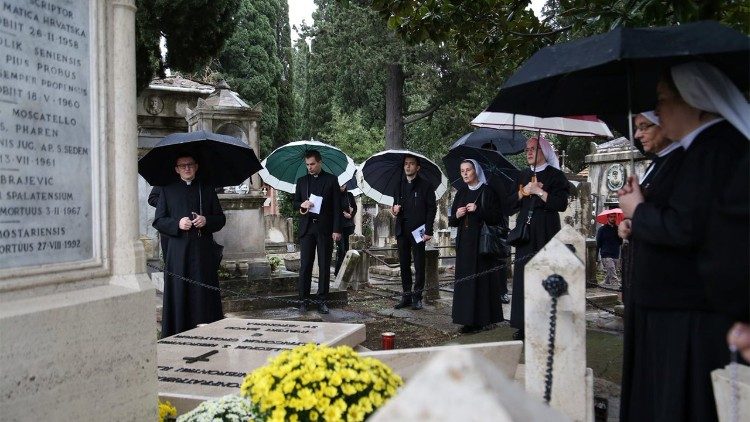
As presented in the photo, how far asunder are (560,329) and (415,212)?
5.60 meters

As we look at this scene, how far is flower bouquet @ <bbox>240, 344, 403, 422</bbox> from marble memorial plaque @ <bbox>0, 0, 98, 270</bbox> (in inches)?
50.3

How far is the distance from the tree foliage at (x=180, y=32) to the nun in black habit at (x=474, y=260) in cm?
→ 534

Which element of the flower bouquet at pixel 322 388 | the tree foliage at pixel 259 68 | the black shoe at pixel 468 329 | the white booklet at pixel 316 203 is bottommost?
the black shoe at pixel 468 329

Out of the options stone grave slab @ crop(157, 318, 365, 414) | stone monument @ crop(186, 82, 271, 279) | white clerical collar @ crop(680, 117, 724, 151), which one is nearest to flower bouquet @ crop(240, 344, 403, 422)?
stone grave slab @ crop(157, 318, 365, 414)

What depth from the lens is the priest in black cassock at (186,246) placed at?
Result: 6.27 m

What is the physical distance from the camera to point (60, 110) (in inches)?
118

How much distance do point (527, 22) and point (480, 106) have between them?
15636mm

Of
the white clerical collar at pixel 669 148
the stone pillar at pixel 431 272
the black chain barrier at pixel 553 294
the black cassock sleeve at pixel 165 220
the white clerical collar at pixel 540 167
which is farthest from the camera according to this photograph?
the stone pillar at pixel 431 272

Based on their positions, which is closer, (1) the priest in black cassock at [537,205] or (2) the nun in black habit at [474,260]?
(1) the priest in black cassock at [537,205]

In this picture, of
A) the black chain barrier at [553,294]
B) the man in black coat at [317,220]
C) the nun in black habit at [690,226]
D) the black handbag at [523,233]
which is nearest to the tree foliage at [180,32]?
the man in black coat at [317,220]

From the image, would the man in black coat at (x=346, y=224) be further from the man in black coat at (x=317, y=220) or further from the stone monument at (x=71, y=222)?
the stone monument at (x=71, y=222)

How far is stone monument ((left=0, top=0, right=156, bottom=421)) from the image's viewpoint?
2.73 m

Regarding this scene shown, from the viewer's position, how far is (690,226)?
2.55 m

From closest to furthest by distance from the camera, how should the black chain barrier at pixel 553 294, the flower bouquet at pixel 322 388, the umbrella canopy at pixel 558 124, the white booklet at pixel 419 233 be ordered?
the flower bouquet at pixel 322 388
the black chain barrier at pixel 553 294
the umbrella canopy at pixel 558 124
the white booklet at pixel 419 233
